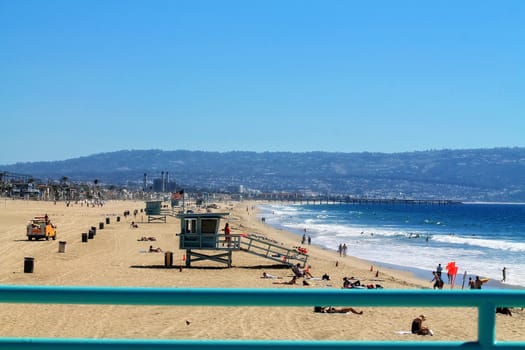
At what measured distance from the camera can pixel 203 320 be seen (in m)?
13.6

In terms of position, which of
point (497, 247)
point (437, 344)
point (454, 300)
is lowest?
point (497, 247)

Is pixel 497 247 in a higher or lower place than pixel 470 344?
lower

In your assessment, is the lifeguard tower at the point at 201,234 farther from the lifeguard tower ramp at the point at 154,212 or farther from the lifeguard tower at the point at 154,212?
the lifeguard tower at the point at 154,212

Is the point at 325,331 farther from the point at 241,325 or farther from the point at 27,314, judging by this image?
the point at 27,314

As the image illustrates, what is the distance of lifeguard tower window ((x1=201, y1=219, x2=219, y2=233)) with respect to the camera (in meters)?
25.5

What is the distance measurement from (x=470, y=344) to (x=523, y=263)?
131 ft

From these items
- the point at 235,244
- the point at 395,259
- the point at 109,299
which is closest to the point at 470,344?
the point at 109,299

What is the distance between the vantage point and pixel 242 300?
2.46m

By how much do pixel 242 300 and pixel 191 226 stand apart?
23.5 metres

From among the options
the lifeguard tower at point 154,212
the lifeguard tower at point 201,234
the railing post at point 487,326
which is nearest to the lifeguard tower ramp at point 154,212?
the lifeguard tower at point 154,212

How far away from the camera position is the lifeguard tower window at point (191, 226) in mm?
25562

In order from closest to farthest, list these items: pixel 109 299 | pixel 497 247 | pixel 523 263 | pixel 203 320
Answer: pixel 109 299, pixel 203 320, pixel 523 263, pixel 497 247

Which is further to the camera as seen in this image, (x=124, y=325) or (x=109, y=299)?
(x=124, y=325)

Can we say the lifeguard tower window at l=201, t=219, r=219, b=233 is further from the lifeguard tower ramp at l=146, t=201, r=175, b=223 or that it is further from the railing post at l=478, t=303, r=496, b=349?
the lifeguard tower ramp at l=146, t=201, r=175, b=223
